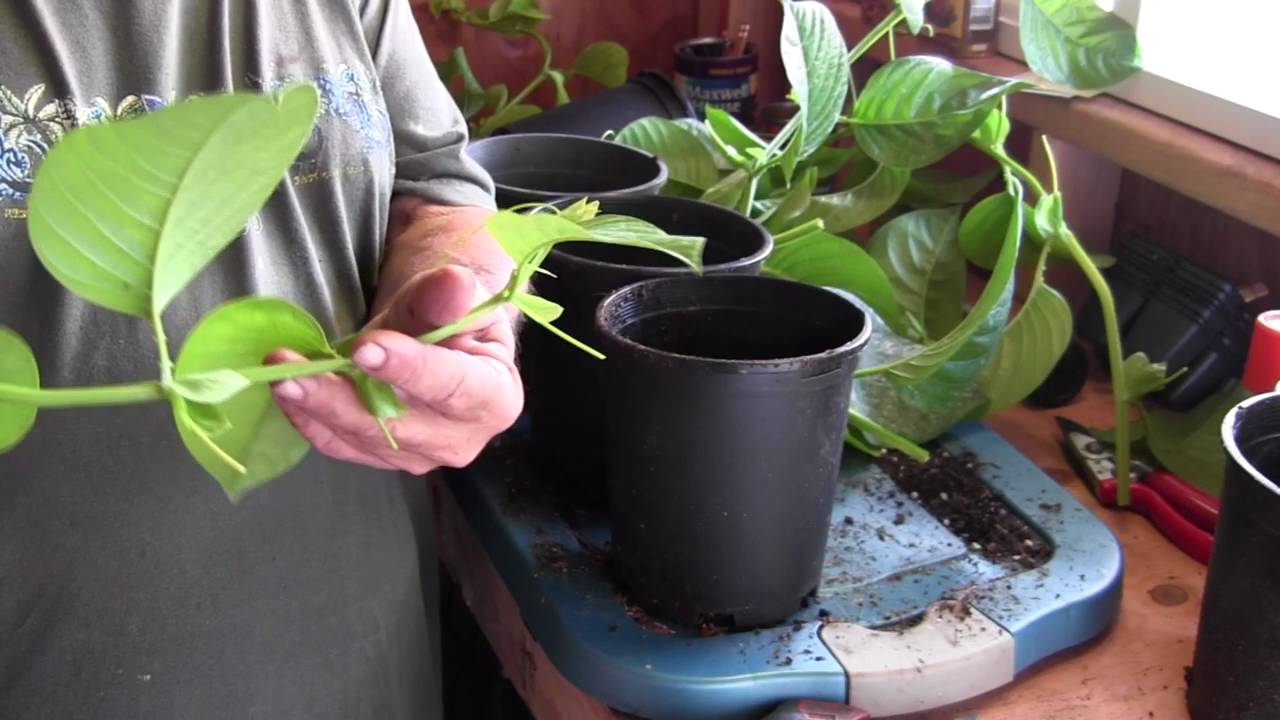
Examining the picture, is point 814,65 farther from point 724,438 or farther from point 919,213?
point 724,438

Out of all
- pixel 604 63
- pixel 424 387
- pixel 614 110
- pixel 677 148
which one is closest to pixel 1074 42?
pixel 677 148

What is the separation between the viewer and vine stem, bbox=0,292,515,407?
13.5 inches

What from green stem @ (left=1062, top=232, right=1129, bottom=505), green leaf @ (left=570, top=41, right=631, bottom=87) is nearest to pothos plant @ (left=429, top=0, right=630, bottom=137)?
green leaf @ (left=570, top=41, right=631, bottom=87)

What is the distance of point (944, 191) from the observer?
40.8 inches

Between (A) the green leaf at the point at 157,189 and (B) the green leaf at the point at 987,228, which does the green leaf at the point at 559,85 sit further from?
(A) the green leaf at the point at 157,189

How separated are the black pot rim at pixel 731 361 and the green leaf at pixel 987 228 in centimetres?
29

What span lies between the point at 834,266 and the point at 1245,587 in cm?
34

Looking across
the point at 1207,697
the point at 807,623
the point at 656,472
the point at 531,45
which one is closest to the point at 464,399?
the point at 656,472

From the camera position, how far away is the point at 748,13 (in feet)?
4.63

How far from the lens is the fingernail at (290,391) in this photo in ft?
1.43

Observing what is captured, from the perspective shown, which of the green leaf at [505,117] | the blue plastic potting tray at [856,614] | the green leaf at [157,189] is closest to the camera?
the green leaf at [157,189]

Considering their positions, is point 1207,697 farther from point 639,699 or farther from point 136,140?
point 136,140

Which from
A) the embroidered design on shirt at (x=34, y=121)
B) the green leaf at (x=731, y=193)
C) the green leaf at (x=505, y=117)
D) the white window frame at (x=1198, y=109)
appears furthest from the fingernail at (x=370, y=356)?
the green leaf at (x=505, y=117)

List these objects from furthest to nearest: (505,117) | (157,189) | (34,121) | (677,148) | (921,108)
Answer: (505,117)
(677,148)
(921,108)
(34,121)
(157,189)
